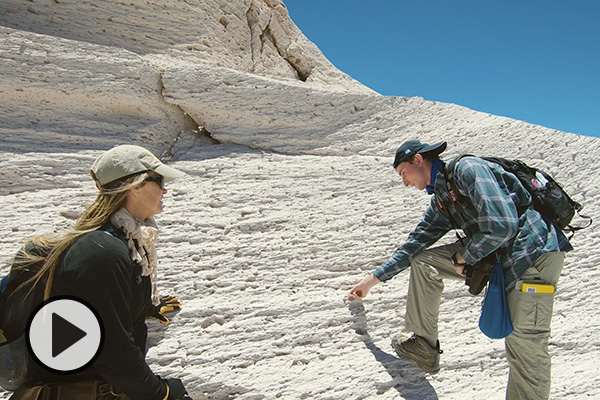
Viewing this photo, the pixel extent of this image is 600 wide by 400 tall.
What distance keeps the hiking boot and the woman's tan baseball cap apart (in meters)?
2.44

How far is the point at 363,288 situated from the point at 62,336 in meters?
2.58

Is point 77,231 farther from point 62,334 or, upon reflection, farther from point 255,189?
point 255,189

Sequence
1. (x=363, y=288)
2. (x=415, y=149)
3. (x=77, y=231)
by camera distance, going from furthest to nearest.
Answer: (x=363, y=288)
(x=415, y=149)
(x=77, y=231)

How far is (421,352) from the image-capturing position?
3.55 metres

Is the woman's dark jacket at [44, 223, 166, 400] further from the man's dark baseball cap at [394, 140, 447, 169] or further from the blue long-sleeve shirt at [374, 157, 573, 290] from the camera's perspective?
the blue long-sleeve shirt at [374, 157, 573, 290]

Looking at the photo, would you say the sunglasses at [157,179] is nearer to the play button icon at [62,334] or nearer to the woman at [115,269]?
the woman at [115,269]

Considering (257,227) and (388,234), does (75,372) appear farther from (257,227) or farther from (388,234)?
(388,234)

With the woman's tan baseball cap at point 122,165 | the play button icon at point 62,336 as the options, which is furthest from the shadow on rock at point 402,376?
the woman's tan baseball cap at point 122,165

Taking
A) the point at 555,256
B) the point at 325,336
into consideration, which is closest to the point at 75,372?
the point at 325,336

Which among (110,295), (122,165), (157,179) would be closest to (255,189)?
(157,179)

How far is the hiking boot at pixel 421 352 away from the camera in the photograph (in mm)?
3525

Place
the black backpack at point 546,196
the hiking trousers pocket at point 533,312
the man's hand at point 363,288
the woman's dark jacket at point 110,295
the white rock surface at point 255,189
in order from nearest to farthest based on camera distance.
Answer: the woman's dark jacket at point 110,295 < the hiking trousers pocket at point 533,312 < the black backpack at point 546,196 < the white rock surface at point 255,189 < the man's hand at point 363,288

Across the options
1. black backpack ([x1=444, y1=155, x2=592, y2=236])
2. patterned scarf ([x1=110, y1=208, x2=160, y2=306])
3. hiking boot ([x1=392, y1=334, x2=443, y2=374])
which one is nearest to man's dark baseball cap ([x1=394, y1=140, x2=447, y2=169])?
black backpack ([x1=444, y1=155, x2=592, y2=236])

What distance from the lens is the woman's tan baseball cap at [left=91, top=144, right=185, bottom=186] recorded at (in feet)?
7.19
